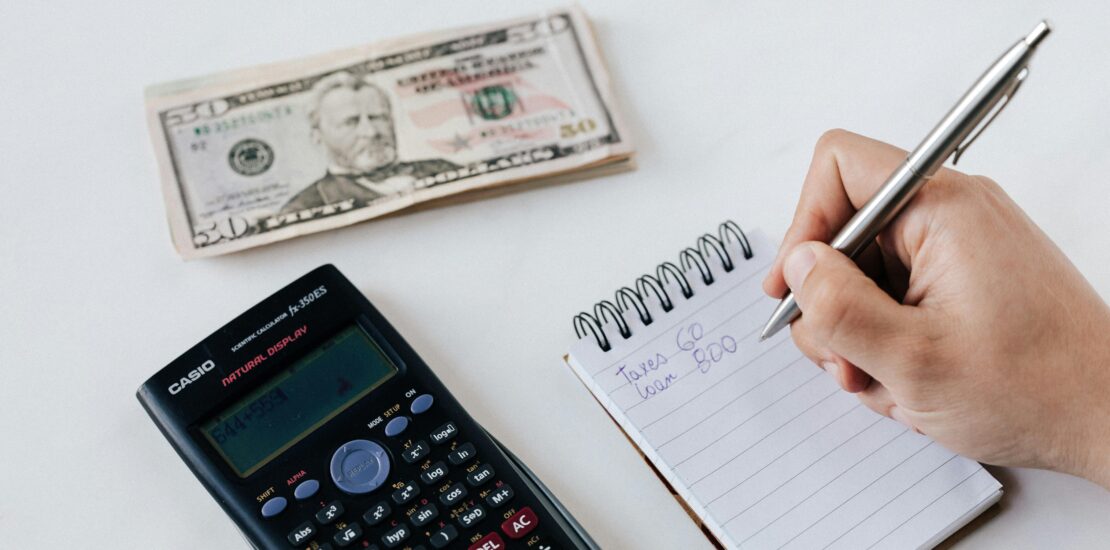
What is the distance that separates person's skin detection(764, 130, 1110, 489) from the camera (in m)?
0.54

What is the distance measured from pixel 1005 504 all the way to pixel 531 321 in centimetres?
29

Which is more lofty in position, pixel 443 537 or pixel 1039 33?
pixel 1039 33

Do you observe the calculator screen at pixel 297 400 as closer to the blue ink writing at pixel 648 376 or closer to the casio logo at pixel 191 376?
the casio logo at pixel 191 376

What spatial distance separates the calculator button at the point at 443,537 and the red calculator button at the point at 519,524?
3 cm

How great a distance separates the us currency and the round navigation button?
0.59 ft


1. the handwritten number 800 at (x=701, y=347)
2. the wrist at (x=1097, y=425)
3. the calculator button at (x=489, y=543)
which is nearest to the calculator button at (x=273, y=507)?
the calculator button at (x=489, y=543)

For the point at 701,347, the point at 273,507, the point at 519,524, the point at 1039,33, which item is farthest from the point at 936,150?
the point at 273,507

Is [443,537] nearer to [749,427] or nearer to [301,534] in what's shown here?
[301,534]

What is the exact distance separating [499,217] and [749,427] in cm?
23

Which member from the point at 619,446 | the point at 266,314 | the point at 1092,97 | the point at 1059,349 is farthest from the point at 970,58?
the point at 266,314

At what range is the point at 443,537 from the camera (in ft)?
1.85

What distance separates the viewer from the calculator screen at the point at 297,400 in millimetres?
596

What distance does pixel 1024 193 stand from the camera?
2.27 feet

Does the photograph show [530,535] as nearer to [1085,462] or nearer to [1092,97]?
[1085,462]
